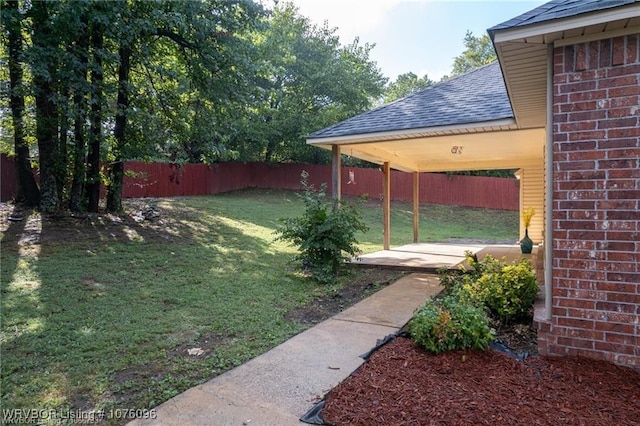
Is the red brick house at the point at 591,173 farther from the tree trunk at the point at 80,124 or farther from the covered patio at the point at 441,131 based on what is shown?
the tree trunk at the point at 80,124

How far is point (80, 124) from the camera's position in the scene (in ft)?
27.1

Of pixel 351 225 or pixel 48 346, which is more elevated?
pixel 351 225

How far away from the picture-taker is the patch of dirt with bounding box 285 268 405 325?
14.2 feet

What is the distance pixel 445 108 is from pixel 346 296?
10.9ft

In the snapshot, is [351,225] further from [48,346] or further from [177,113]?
[177,113]

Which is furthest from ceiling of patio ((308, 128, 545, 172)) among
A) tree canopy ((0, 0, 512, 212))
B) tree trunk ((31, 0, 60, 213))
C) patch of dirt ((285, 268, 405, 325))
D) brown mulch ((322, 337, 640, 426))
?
tree trunk ((31, 0, 60, 213))

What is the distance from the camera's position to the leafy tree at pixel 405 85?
29506mm

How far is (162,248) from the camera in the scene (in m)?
7.57

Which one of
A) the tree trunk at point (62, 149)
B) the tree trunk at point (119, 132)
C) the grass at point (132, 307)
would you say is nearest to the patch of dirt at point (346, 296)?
the grass at point (132, 307)

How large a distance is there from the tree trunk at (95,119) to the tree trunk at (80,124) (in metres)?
0.15

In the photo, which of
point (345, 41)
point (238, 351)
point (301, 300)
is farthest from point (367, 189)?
point (238, 351)

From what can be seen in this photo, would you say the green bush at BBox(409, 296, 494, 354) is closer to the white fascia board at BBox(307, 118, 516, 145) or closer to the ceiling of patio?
the white fascia board at BBox(307, 118, 516, 145)

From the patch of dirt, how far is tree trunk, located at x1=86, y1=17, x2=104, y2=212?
5368 mm

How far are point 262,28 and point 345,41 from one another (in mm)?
14852
